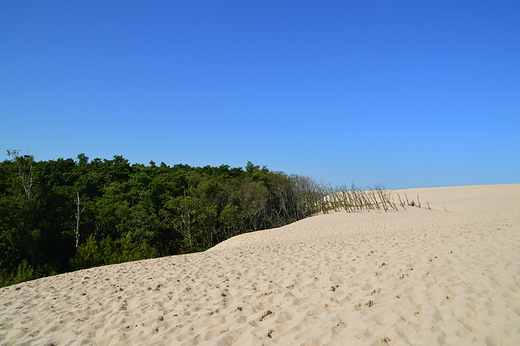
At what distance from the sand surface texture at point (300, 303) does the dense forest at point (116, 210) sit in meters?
9.03

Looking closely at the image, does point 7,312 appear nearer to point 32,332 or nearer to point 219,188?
point 32,332

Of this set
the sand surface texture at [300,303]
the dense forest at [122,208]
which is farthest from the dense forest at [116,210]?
the sand surface texture at [300,303]

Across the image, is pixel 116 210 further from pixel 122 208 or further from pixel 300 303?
pixel 300 303

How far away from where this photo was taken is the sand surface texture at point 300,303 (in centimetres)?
315

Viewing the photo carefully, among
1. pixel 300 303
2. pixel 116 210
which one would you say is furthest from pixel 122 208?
pixel 300 303

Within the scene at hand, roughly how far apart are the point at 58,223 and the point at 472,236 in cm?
2563

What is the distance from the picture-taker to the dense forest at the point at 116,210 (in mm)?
18906

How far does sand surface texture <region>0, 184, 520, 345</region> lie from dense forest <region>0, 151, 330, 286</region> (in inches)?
355

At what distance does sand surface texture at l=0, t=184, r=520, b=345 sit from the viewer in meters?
3.15

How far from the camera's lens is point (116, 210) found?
24.2m

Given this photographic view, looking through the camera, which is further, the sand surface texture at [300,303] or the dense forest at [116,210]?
the dense forest at [116,210]

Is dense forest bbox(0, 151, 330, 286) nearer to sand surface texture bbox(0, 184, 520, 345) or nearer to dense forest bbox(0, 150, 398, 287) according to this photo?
dense forest bbox(0, 150, 398, 287)

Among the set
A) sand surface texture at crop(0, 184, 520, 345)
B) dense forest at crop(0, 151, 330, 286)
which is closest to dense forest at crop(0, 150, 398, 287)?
dense forest at crop(0, 151, 330, 286)

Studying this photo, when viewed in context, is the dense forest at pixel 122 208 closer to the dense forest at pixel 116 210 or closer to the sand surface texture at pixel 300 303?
the dense forest at pixel 116 210
